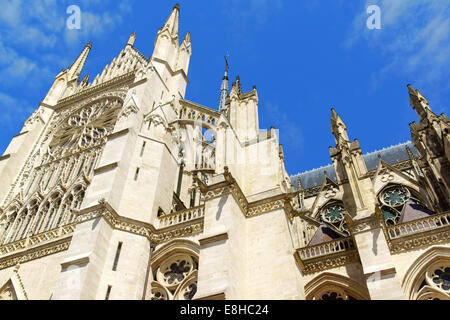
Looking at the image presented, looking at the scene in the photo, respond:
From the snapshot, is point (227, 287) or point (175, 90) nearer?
point (227, 287)

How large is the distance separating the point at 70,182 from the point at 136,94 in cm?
485

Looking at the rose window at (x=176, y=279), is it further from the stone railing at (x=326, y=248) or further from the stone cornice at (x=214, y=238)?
the stone railing at (x=326, y=248)

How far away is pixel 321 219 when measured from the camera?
20.4m

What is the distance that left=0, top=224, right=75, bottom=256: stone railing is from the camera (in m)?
15.1

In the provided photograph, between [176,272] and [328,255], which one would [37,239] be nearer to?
[176,272]

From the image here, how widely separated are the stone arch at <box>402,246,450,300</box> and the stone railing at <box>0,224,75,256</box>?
1112 centimetres

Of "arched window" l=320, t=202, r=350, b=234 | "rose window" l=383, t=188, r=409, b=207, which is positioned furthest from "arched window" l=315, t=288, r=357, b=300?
"rose window" l=383, t=188, r=409, b=207

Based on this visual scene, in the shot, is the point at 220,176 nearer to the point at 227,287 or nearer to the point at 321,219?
the point at 227,287

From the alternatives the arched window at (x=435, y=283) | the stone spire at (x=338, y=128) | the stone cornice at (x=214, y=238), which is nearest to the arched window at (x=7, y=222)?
the stone cornice at (x=214, y=238)

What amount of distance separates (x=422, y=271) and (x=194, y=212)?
22.6 feet

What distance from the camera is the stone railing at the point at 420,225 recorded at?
1195 cm

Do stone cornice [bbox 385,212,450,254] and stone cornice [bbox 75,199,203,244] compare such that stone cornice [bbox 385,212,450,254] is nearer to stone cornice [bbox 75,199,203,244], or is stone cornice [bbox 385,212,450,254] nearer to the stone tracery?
stone cornice [bbox 75,199,203,244]
